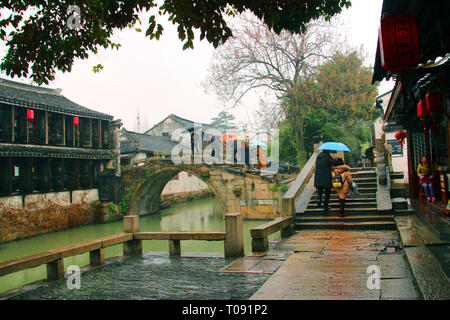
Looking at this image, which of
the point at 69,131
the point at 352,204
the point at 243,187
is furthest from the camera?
the point at 69,131

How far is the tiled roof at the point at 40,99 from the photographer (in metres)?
16.5

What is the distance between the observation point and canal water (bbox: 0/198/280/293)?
10859 mm

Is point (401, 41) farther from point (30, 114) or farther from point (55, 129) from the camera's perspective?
point (55, 129)

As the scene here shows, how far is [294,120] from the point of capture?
1905cm

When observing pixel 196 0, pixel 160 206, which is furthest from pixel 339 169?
pixel 160 206

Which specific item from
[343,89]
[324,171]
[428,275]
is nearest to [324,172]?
[324,171]

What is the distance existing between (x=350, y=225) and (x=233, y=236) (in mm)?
2709

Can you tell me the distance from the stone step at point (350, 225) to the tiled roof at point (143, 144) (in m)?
18.8

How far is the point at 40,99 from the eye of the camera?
18.9m

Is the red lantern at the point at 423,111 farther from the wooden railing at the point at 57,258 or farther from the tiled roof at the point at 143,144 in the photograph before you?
the tiled roof at the point at 143,144

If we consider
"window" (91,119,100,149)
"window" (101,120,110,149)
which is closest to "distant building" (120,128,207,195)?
"window" (101,120,110,149)

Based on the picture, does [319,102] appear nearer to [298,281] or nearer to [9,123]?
[9,123]

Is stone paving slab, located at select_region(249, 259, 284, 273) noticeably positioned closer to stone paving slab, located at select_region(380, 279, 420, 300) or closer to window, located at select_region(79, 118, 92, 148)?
stone paving slab, located at select_region(380, 279, 420, 300)

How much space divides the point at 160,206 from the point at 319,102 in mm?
13234
